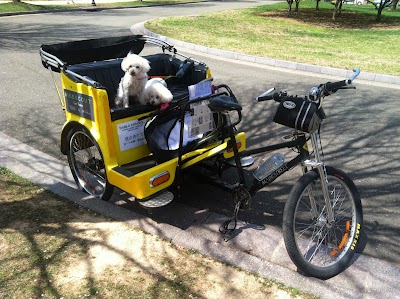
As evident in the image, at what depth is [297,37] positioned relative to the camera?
46.2 ft

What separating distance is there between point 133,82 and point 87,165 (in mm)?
941

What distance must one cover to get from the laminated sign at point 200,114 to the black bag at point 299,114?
0.70 meters

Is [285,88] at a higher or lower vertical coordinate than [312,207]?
lower

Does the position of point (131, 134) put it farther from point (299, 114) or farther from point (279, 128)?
point (279, 128)

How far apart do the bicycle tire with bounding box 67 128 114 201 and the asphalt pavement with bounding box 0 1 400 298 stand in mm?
130

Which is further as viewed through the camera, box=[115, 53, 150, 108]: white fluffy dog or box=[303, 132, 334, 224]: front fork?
box=[115, 53, 150, 108]: white fluffy dog

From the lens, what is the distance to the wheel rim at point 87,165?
11.9 ft

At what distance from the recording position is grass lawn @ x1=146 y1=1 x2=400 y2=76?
10.1m

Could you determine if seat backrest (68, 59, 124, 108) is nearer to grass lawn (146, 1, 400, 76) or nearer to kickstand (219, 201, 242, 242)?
kickstand (219, 201, 242, 242)

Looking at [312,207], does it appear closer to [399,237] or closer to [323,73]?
[399,237]

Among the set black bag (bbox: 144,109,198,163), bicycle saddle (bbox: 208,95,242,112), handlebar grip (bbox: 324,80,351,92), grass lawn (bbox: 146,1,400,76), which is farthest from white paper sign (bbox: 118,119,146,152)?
grass lawn (bbox: 146,1,400,76)

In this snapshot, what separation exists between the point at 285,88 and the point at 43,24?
12262mm

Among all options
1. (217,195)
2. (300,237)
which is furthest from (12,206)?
(300,237)

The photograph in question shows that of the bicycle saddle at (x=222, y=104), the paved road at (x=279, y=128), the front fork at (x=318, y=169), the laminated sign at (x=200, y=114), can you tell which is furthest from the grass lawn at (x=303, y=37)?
the bicycle saddle at (x=222, y=104)
